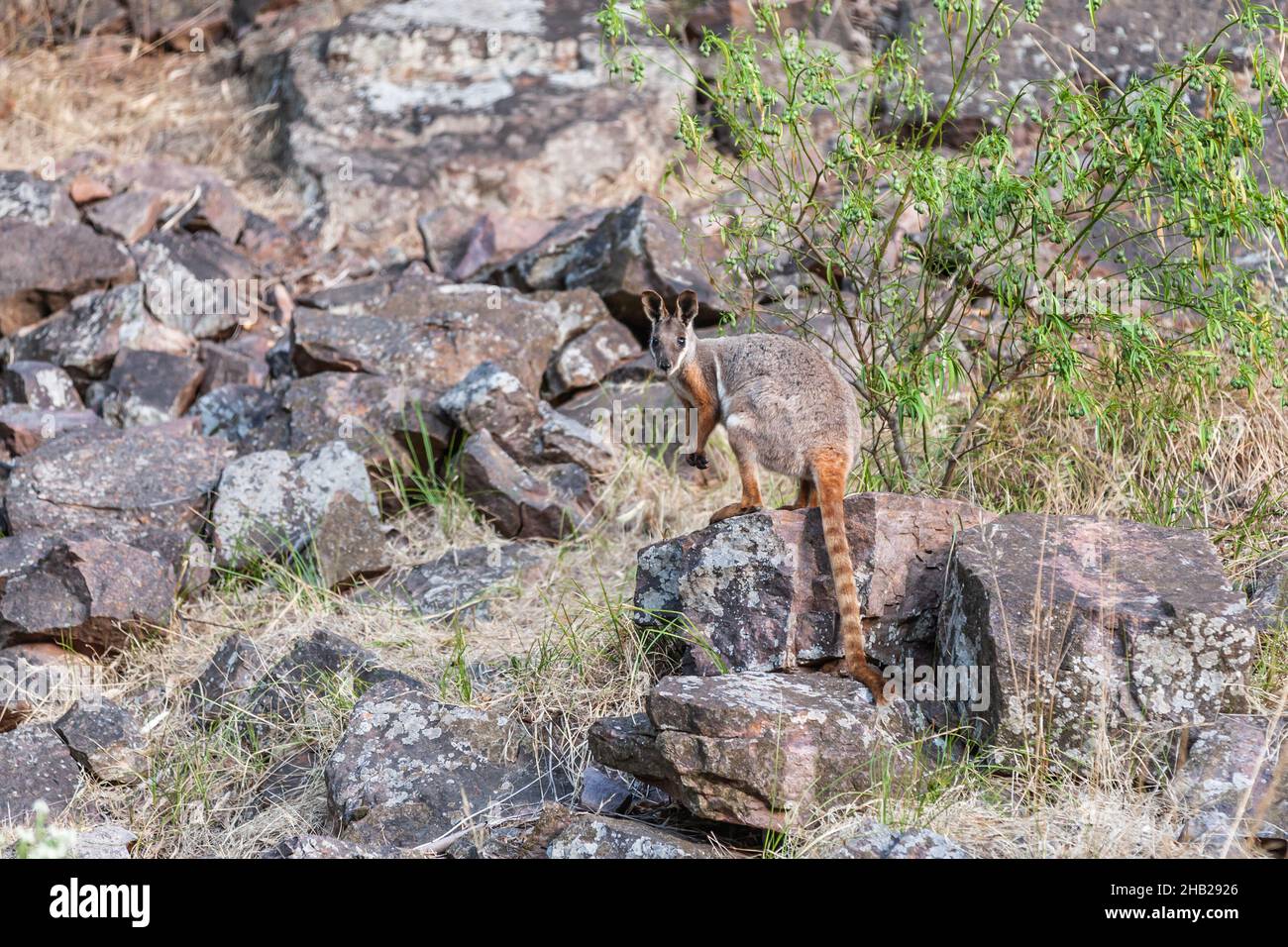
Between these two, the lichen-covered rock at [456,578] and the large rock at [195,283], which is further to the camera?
the large rock at [195,283]

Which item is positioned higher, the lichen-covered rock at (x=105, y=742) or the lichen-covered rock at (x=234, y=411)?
the lichen-covered rock at (x=234, y=411)

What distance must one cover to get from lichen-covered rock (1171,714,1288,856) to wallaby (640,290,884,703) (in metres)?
1.05

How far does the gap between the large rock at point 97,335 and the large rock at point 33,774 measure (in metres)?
3.84

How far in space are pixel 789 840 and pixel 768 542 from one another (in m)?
1.27

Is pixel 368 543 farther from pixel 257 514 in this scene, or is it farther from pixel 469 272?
pixel 469 272

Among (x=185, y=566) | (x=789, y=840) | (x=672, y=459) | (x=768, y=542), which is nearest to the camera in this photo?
(x=789, y=840)

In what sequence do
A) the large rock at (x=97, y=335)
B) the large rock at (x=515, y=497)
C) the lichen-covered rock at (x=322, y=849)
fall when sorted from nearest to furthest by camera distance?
the lichen-covered rock at (x=322, y=849) < the large rock at (x=515, y=497) < the large rock at (x=97, y=335)

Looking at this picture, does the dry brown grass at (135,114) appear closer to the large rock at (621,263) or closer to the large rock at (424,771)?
the large rock at (621,263)

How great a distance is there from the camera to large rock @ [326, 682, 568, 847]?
471 centimetres

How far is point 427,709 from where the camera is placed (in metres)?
5.15

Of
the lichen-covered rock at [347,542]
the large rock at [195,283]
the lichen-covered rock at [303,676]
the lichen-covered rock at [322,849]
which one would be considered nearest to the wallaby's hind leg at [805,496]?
the lichen-covered rock at [303,676]

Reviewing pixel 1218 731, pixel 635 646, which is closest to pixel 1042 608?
pixel 1218 731

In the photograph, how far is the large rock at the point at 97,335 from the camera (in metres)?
8.66
